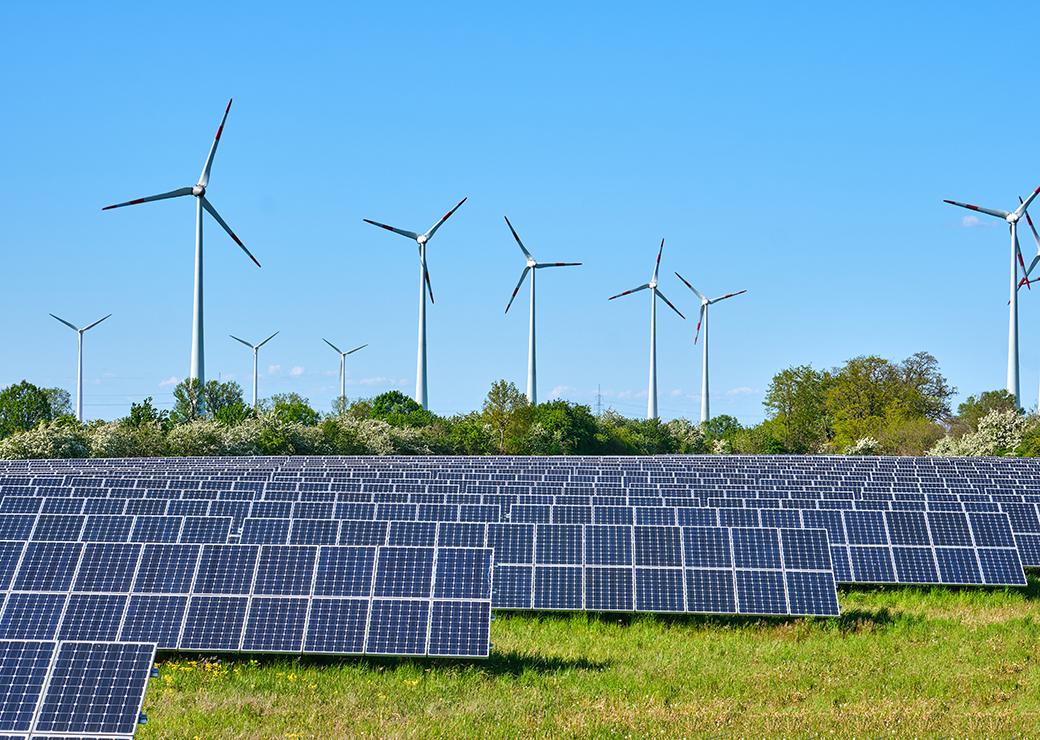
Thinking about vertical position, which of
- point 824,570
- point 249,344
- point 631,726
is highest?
point 249,344

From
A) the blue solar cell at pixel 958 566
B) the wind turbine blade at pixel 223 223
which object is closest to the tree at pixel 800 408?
the wind turbine blade at pixel 223 223

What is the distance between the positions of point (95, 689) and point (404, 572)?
628cm

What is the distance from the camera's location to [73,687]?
46.9 ft

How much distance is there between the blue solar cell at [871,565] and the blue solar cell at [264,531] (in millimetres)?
11726

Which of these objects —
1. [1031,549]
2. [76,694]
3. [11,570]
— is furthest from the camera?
[1031,549]

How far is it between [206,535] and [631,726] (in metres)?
12.1

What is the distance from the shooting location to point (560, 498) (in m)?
30.4

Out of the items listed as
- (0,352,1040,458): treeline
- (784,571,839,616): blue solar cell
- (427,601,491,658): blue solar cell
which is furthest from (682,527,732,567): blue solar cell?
(0,352,1040,458): treeline

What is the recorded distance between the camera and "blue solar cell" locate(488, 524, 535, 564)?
23906 millimetres

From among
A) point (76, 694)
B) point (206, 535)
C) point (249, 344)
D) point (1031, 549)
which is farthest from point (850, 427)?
point (76, 694)

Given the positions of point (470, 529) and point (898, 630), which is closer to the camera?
point (898, 630)

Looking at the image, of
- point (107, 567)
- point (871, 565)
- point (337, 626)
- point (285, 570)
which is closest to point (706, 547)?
Result: point (871, 565)

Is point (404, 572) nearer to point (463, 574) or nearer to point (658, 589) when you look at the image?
point (463, 574)

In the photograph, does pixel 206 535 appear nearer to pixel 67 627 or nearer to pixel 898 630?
pixel 67 627
